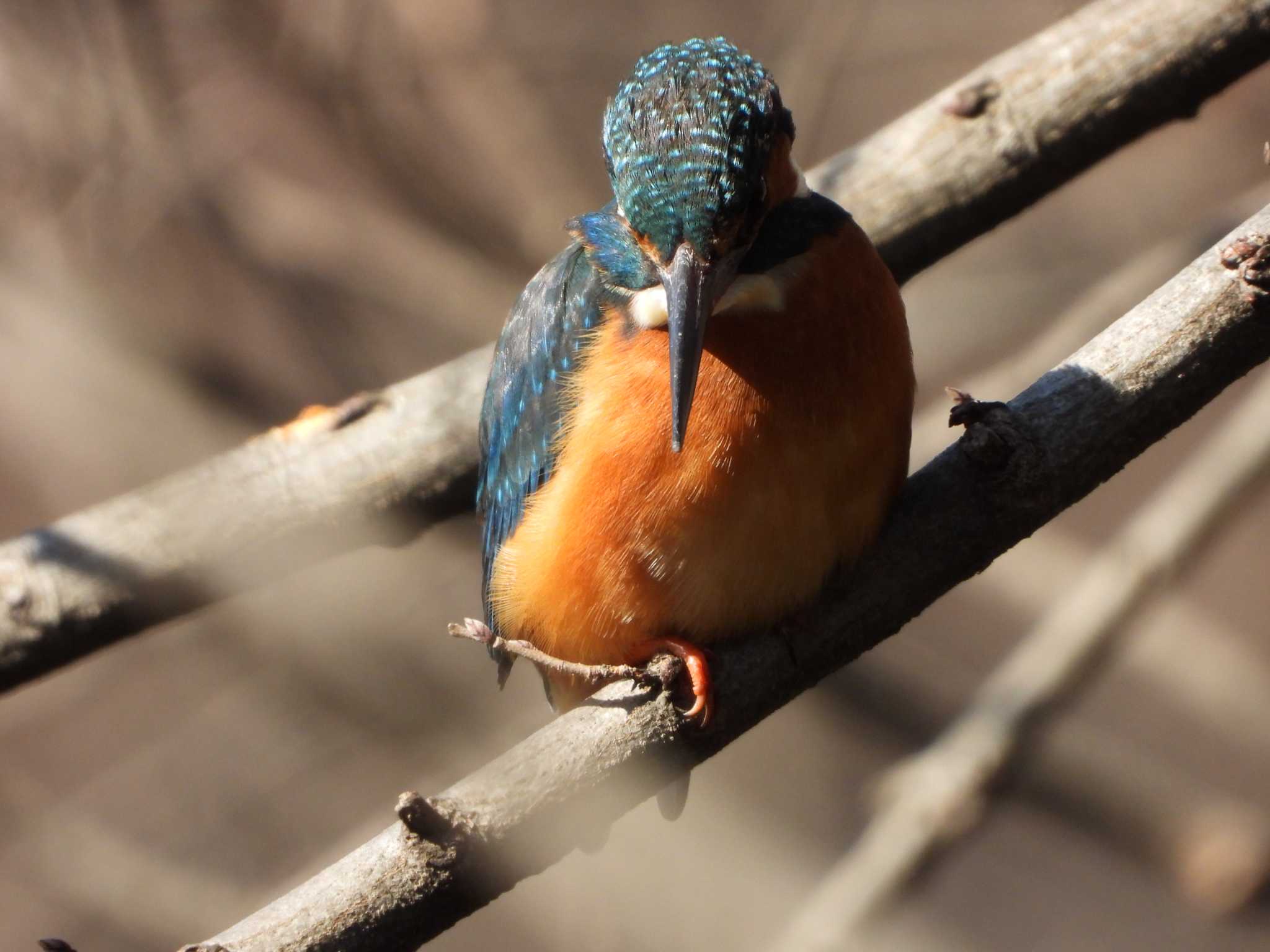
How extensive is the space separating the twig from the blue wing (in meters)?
0.99

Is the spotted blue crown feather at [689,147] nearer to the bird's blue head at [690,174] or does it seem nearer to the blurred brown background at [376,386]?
the bird's blue head at [690,174]

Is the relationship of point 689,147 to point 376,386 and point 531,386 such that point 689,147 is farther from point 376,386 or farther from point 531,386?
point 376,386

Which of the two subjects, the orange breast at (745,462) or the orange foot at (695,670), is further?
the orange breast at (745,462)

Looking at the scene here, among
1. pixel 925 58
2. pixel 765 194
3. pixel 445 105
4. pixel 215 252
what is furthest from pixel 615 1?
pixel 765 194

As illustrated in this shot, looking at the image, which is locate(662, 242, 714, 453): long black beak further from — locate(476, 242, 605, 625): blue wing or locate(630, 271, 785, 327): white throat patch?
locate(476, 242, 605, 625): blue wing

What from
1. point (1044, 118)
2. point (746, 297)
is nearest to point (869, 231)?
point (1044, 118)

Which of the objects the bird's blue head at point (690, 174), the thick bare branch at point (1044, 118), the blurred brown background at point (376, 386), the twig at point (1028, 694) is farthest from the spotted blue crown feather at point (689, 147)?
the blurred brown background at point (376, 386)

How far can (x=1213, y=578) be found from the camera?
5133 millimetres

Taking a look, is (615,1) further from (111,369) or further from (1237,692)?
(1237,692)

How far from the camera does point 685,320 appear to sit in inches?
77.3

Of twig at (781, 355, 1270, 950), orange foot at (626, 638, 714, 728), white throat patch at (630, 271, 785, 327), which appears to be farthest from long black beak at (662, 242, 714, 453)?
twig at (781, 355, 1270, 950)

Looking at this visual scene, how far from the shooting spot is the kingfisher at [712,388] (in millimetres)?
2012

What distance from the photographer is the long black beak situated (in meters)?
1.95

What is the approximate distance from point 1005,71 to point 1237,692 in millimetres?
2291
